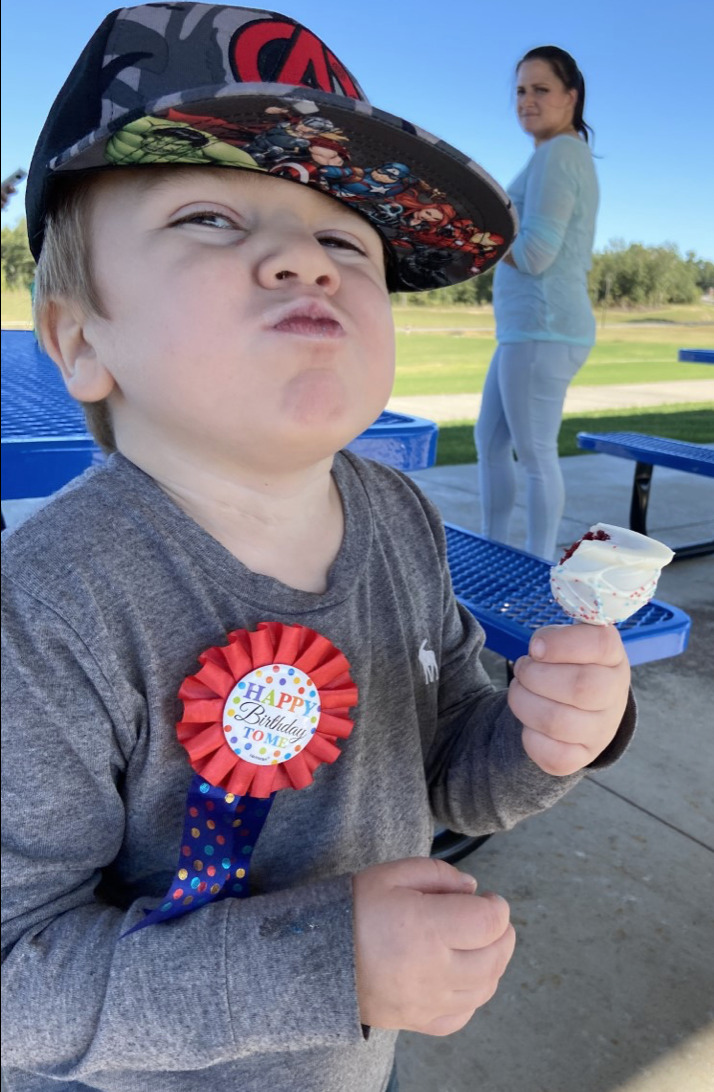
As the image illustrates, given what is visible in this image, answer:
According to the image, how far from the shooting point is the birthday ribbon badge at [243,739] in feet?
2.84

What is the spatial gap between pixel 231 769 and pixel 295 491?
0.32 m

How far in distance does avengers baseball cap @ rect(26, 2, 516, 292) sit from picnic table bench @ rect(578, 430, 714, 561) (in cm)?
320

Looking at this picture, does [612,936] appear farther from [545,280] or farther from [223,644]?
[545,280]

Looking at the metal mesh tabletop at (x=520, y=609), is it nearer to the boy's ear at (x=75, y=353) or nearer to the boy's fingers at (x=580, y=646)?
the boy's fingers at (x=580, y=646)

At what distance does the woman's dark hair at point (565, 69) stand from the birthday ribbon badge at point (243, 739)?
3.18 meters

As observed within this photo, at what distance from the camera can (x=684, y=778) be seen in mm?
2535

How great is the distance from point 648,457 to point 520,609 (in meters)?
2.25

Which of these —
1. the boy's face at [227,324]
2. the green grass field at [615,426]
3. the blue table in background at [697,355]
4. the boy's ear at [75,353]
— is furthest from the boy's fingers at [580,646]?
the blue table in background at [697,355]

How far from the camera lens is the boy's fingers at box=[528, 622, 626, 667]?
90 cm

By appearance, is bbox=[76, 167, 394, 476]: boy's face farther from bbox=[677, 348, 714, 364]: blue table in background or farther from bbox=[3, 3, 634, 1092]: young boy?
bbox=[677, 348, 714, 364]: blue table in background

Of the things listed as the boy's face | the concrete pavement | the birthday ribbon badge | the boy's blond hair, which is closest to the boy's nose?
→ the boy's face

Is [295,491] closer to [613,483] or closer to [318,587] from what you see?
[318,587]

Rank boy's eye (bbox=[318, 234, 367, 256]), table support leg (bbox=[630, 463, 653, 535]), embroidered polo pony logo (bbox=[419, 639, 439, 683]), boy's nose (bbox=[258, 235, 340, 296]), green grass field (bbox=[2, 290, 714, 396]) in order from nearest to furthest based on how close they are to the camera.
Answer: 1. boy's nose (bbox=[258, 235, 340, 296])
2. boy's eye (bbox=[318, 234, 367, 256])
3. embroidered polo pony logo (bbox=[419, 639, 439, 683])
4. green grass field (bbox=[2, 290, 714, 396])
5. table support leg (bbox=[630, 463, 653, 535])

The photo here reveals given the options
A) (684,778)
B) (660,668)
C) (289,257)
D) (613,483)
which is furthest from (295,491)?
(613,483)
